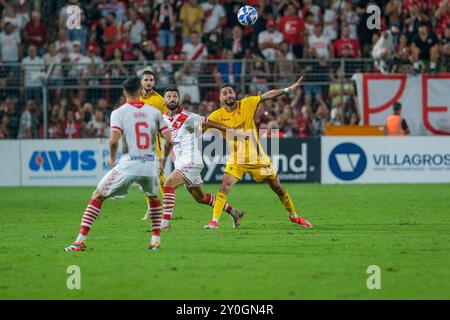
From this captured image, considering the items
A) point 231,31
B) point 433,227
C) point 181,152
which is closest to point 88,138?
point 231,31

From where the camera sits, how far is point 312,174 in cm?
2781

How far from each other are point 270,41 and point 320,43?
1.49 m

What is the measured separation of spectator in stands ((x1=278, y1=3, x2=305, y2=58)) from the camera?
2986 cm

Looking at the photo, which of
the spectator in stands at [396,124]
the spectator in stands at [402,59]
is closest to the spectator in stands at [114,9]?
the spectator in stands at [402,59]

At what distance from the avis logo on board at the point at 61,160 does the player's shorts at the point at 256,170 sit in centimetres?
1146

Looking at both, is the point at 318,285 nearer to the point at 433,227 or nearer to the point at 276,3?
the point at 433,227

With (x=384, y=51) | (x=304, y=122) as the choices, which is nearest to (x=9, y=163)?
(x=304, y=122)

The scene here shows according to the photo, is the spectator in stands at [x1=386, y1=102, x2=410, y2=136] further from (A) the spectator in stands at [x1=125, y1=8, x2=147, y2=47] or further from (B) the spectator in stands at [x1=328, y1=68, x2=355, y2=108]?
(A) the spectator in stands at [x1=125, y1=8, x2=147, y2=47]

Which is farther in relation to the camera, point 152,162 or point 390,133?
point 390,133

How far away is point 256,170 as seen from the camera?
1675cm

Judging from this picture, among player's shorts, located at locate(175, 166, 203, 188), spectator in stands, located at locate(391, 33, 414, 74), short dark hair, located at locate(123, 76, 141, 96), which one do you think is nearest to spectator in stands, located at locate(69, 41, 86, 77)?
spectator in stands, located at locate(391, 33, 414, 74)

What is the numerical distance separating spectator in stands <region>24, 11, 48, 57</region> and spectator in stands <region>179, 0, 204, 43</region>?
4.26 meters

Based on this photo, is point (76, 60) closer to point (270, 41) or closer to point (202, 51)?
point (202, 51)
